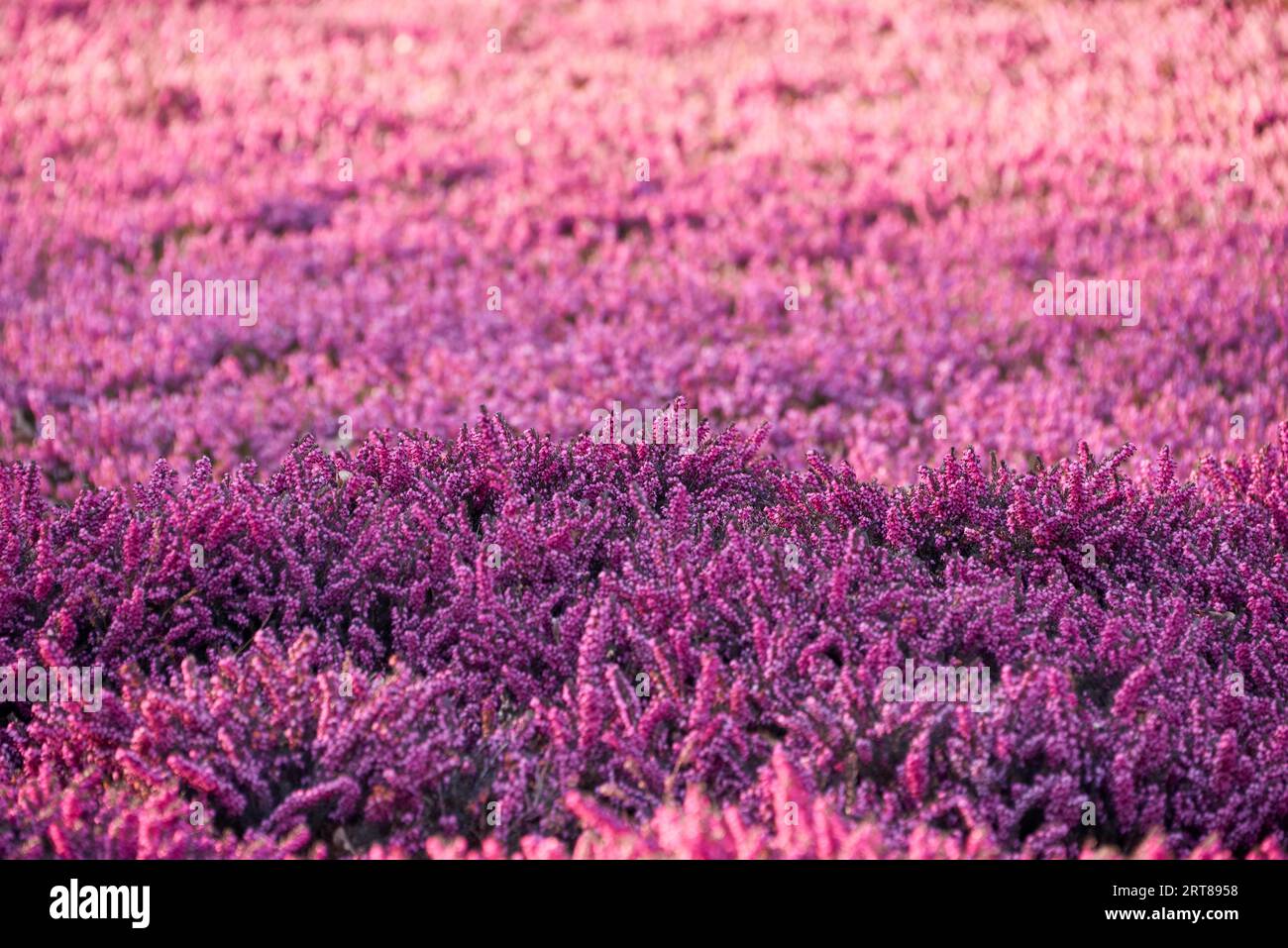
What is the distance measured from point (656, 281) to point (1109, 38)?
6410 millimetres

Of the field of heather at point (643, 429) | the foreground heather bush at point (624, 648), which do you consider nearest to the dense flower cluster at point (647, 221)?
the field of heather at point (643, 429)

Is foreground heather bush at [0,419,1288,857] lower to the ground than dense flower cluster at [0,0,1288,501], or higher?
lower

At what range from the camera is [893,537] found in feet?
13.3

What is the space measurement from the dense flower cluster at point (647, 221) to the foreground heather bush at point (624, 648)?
236 centimetres

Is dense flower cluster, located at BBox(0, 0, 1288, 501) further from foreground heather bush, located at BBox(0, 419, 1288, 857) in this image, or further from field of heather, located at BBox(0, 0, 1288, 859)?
foreground heather bush, located at BBox(0, 419, 1288, 857)

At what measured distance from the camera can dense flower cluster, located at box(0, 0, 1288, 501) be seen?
7.16m

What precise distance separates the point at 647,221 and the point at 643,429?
5204 mm

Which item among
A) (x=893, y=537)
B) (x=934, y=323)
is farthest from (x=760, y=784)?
(x=934, y=323)

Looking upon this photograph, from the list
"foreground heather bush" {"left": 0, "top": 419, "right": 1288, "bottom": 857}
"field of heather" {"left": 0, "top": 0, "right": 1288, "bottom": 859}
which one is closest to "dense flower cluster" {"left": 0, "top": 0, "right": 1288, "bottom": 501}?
"field of heather" {"left": 0, "top": 0, "right": 1288, "bottom": 859}

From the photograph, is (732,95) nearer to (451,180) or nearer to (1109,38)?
(451,180)

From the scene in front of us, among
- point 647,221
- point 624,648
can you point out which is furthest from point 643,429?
point 647,221

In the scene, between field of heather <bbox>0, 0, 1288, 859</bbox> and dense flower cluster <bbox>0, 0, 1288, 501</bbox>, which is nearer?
field of heather <bbox>0, 0, 1288, 859</bbox>

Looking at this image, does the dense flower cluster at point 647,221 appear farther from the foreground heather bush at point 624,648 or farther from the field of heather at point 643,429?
the foreground heather bush at point 624,648

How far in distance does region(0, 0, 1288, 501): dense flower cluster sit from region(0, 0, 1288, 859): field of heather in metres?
0.05
